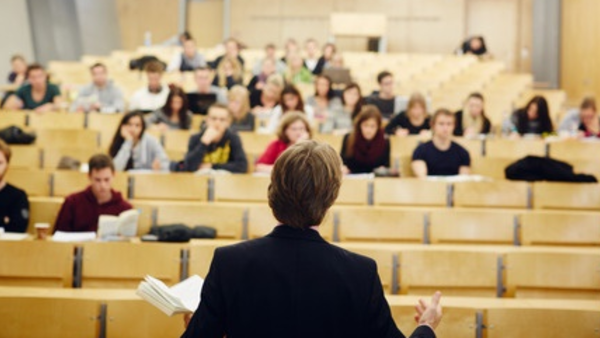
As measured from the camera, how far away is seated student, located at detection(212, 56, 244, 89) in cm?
928

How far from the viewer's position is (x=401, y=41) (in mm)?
15719

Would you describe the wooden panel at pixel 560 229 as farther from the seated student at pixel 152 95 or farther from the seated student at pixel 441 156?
the seated student at pixel 152 95

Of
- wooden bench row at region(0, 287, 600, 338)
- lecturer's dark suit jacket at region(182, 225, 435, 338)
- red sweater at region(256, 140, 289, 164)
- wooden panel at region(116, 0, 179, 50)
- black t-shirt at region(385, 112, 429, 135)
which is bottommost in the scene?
wooden bench row at region(0, 287, 600, 338)

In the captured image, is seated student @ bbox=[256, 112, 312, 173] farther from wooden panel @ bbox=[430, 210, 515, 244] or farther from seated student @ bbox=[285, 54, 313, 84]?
seated student @ bbox=[285, 54, 313, 84]

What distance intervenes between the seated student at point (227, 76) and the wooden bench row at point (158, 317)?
604cm

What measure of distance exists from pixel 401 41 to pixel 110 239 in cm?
1221

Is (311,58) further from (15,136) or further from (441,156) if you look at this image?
(441,156)

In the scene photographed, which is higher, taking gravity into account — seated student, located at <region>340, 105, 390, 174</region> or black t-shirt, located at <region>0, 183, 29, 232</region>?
seated student, located at <region>340, 105, 390, 174</region>

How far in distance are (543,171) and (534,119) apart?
7.05 feet

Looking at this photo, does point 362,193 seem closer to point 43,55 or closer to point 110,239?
point 110,239

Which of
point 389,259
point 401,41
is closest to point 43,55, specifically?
point 401,41

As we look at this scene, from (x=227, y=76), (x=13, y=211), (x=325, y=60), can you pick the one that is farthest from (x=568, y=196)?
(x=325, y=60)

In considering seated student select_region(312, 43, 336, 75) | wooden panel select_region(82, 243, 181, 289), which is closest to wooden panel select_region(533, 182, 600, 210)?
wooden panel select_region(82, 243, 181, 289)

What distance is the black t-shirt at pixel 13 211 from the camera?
4531mm
